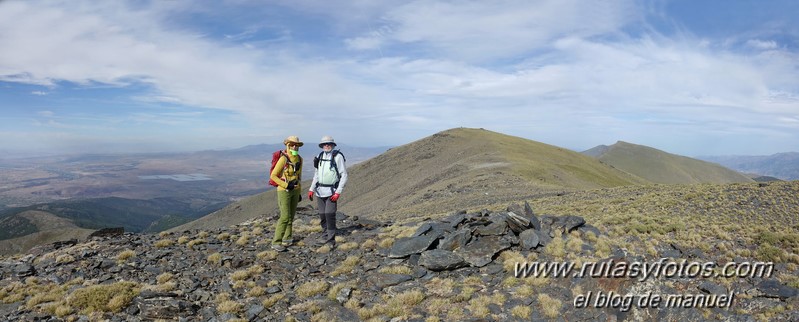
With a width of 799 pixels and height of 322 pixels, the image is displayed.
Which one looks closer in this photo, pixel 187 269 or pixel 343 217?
pixel 187 269

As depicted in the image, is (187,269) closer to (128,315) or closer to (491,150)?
(128,315)

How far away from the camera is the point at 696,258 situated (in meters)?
13.7

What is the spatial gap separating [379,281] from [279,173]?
5.09 m

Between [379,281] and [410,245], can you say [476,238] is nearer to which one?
[410,245]

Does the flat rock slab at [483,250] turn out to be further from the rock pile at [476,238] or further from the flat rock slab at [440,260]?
the flat rock slab at [440,260]

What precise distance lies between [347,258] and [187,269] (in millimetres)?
5122

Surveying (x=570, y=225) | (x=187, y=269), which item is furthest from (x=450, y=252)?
(x=187, y=269)

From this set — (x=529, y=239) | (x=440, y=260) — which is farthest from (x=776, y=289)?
(x=440, y=260)

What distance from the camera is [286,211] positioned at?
1416 centimetres

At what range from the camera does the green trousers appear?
13812mm

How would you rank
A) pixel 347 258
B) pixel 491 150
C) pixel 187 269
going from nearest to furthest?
1. pixel 187 269
2. pixel 347 258
3. pixel 491 150

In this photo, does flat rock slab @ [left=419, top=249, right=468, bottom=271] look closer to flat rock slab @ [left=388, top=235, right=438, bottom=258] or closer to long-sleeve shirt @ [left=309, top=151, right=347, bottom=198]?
flat rock slab @ [left=388, top=235, right=438, bottom=258]

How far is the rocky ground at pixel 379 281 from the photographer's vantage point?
32.8ft

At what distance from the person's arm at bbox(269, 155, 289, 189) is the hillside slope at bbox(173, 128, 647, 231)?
21.2 m
